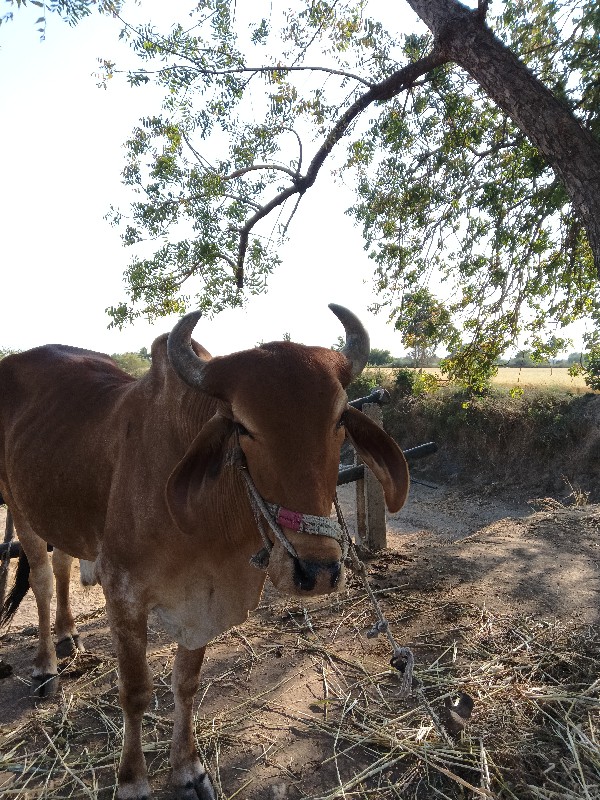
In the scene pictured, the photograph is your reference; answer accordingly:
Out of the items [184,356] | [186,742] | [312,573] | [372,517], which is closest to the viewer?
[312,573]

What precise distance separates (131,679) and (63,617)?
6.14ft

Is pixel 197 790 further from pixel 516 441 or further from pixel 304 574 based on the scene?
pixel 516 441

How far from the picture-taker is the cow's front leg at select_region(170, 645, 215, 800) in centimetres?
263

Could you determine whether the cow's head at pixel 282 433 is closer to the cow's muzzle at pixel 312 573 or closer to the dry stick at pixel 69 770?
the cow's muzzle at pixel 312 573

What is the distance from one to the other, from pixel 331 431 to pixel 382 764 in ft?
5.78

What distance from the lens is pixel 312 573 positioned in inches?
71.3

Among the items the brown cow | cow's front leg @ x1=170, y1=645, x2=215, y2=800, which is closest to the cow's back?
the brown cow

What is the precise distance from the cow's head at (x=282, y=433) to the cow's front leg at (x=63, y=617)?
8.37 ft

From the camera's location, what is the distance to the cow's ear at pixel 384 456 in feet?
7.98

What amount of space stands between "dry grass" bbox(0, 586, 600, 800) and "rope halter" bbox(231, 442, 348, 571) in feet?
4.41

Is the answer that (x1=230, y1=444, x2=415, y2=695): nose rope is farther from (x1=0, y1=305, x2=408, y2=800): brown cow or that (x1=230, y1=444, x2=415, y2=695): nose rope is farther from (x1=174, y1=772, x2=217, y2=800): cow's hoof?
(x1=174, y1=772, x2=217, y2=800): cow's hoof

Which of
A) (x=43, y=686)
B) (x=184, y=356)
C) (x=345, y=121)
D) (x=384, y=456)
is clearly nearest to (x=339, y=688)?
(x=384, y=456)

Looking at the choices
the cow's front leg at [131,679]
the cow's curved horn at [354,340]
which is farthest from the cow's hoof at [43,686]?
the cow's curved horn at [354,340]

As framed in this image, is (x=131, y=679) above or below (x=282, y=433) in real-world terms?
below
